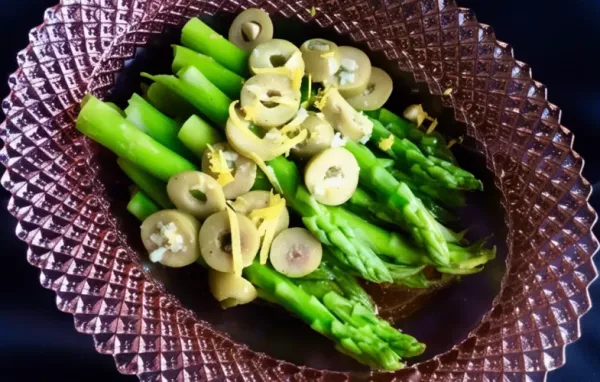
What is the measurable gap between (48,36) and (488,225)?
1338 mm

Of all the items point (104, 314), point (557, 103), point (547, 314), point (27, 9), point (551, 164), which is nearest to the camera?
point (104, 314)

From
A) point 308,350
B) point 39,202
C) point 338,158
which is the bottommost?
point 308,350

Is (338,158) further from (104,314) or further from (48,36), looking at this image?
(48,36)

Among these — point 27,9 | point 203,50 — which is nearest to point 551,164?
point 203,50

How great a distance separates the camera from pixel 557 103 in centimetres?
233

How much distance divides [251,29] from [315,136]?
15.8 inches

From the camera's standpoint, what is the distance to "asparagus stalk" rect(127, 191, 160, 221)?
1.88 metres

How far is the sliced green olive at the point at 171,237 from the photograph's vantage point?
1.79 metres

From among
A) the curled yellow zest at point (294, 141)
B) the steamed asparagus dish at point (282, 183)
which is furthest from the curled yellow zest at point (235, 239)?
the curled yellow zest at point (294, 141)

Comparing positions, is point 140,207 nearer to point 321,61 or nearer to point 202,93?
point 202,93

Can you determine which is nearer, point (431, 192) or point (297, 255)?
point (297, 255)

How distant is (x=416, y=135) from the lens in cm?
207

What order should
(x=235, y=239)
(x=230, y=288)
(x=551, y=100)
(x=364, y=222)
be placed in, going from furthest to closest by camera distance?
1. (x=551, y=100)
2. (x=364, y=222)
3. (x=230, y=288)
4. (x=235, y=239)

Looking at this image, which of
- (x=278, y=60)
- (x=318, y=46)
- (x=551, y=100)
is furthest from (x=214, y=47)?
(x=551, y=100)
